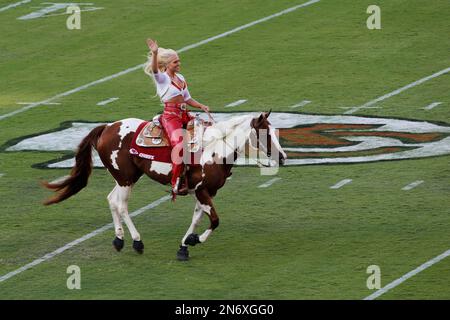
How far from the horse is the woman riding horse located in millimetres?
158

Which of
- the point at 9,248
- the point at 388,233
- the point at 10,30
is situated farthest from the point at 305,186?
the point at 10,30

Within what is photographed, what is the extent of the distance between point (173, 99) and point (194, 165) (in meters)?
0.94

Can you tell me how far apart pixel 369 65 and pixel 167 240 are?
500 inches

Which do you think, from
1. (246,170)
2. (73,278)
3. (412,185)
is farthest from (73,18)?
(73,278)

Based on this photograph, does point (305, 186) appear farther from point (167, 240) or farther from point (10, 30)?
point (10, 30)

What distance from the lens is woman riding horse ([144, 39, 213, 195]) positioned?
738 inches

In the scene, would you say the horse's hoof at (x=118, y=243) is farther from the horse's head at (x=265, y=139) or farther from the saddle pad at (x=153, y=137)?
the horse's head at (x=265, y=139)

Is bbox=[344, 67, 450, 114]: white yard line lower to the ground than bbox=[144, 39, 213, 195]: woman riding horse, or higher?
lower

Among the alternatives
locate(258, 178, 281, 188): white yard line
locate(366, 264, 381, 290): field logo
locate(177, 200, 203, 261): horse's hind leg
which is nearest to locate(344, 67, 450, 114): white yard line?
locate(258, 178, 281, 188): white yard line

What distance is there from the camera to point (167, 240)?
768 inches

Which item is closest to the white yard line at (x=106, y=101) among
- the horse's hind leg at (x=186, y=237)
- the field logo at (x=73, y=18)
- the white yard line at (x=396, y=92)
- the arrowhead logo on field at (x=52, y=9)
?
the white yard line at (x=396, y=92)

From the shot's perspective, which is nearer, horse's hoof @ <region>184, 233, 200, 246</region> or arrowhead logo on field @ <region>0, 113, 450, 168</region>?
horse's hoof @ <region>184, 233, 200, 246</region>

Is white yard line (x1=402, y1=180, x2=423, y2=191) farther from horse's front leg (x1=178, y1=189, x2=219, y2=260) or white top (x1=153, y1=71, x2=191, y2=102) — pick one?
Answer: white top (x1=153, y1=71, x2=191, y2=102)

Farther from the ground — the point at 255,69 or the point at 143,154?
the point at 143,154
